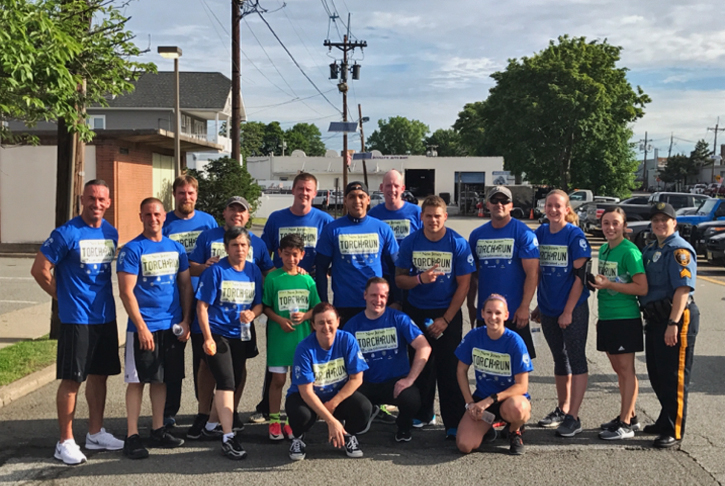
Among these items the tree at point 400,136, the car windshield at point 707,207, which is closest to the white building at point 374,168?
the car windshield at point 707,207

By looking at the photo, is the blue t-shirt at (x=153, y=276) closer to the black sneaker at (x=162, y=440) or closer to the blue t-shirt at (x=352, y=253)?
the black sneaker at (x=162, y=440)

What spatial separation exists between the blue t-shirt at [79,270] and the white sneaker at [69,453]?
867 mm

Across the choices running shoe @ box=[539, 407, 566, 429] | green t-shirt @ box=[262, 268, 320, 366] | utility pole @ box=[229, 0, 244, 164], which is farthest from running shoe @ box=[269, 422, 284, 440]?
utility pole @ box=[229, 0, 244, 164]

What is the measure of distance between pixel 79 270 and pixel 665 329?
4.40 m

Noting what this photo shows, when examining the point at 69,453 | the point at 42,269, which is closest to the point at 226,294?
the point at 42,269

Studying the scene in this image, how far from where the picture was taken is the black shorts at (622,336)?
215 inches

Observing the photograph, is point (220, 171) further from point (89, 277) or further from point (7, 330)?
point (89, 277)

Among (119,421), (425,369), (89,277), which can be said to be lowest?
(119,421)

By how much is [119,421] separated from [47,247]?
5.71 feet

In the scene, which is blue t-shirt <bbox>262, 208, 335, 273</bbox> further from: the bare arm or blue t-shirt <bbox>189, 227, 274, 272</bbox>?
the bare arm

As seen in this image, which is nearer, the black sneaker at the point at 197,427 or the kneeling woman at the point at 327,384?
the kneeling woman at the point at 327,384

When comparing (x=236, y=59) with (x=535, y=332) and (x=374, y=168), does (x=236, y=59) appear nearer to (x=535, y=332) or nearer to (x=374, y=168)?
(x=535, y=332)

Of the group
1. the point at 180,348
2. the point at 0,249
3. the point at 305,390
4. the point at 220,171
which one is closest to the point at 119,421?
the point at 180,348

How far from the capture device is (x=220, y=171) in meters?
24.5
